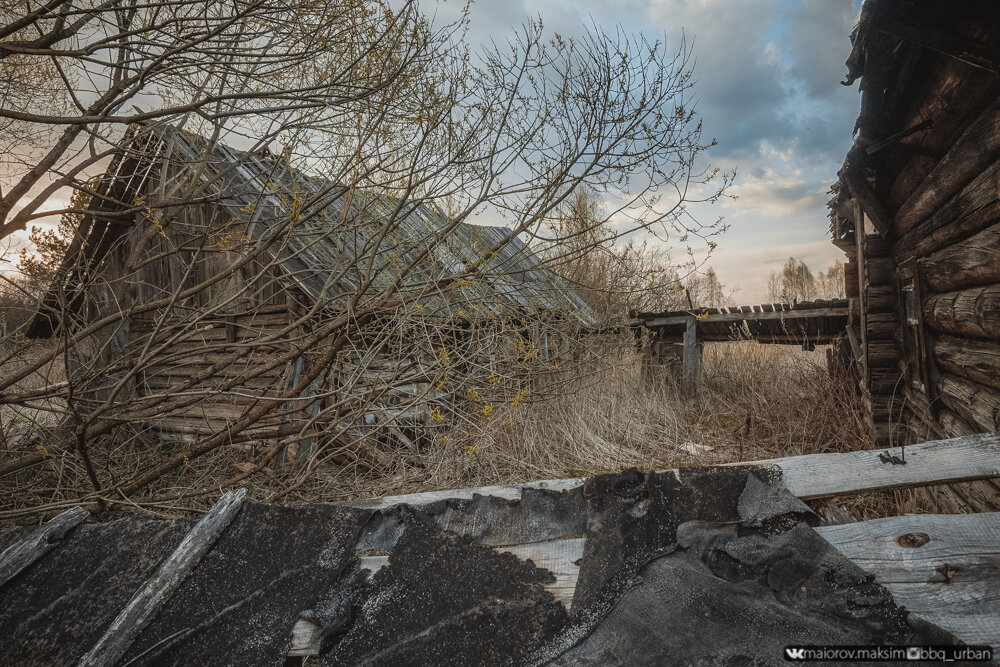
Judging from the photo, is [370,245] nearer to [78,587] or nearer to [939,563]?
[78,587]

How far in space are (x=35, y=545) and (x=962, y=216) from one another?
5.10m

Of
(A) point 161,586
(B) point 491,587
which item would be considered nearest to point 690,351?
(B) point 491,587

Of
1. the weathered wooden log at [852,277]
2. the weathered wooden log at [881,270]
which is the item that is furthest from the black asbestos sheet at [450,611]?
the weathered wooden log at [852,277]

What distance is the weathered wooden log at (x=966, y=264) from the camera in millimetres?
2818

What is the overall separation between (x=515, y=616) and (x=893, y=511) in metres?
4.02

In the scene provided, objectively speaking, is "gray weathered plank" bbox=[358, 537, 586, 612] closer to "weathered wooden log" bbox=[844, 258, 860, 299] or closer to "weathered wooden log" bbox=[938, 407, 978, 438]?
"weathered wooden log" bbox=[938, 407, 978, 438]

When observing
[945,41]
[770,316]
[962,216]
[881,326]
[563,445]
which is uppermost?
[945,41]

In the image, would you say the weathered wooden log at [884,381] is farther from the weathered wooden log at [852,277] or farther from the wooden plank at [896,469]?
the wooden plank at [896,469]

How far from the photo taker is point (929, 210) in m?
3.91

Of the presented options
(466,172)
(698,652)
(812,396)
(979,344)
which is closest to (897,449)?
(698,652)

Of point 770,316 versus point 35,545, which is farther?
point 770,316

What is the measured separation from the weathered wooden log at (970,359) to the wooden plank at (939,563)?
6.67 ft

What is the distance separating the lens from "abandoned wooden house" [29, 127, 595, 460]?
4.13m

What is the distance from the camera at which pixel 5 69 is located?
4.70m
